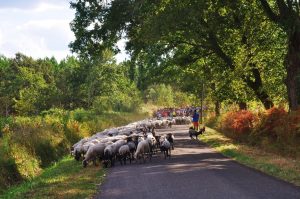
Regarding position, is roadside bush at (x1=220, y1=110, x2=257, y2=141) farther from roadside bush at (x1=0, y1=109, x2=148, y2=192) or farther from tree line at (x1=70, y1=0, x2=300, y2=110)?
roadside bush at (x1=0, y1=109, x2=148, y2=192)

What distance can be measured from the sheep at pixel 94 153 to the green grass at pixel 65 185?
32 cm

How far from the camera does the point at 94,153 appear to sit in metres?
19.8

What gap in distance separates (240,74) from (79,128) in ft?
36.2

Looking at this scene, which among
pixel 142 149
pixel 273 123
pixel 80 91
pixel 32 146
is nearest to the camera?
pixel 142 149

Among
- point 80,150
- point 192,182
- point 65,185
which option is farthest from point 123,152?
point 192,182

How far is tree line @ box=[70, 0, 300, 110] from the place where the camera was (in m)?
23.0

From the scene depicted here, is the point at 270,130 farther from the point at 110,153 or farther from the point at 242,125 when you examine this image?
the point at 110,153

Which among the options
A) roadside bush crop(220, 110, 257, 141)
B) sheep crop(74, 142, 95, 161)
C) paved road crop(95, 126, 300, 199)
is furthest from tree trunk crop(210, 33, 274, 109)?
sheep crop(74, 142, 95, 161)

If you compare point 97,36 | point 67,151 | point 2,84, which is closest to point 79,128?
point 67,151

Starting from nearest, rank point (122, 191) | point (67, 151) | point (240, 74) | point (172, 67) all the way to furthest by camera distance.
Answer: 1. point (122, 191)
2. point (67, 151)
3. point (240, 74)
4. point (172, 67)

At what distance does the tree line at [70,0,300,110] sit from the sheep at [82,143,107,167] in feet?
19.5

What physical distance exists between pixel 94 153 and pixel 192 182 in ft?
22.7

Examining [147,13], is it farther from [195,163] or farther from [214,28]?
[195,163]

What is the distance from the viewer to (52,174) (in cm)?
1811
